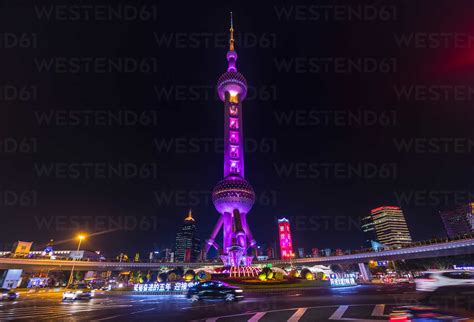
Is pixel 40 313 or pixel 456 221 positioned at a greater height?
pixel 456 221

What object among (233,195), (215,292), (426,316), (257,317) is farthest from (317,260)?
(426,316)

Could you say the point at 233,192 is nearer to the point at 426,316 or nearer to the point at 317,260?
the point at 317,260

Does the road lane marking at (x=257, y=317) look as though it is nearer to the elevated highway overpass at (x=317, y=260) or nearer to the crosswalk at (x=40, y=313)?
the crosswalk at (x=40, y=313)

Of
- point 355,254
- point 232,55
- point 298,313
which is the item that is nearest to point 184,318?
point 298,313

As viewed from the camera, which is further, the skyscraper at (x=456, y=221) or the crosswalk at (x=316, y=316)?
the skyscraper at (x=456, y=221)

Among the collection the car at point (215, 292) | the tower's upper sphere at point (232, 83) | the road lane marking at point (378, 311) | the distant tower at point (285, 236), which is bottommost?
the road lane marking at point (378, 311)

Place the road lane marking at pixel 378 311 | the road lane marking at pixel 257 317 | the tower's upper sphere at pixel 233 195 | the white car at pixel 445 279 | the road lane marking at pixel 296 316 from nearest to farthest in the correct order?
the white car at pixel 445 279, the road lane marking at pixel 296 316, the road lane marking at pixel 257 317, the road lane marking at pixel 378 311, the tower's upper sphere at pixel 233 195

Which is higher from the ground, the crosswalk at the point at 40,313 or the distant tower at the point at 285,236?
the distant tower at the point at 285,236

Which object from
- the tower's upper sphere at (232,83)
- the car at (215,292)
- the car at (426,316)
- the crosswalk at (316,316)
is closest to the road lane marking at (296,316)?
the crosswalk at (316,316)
